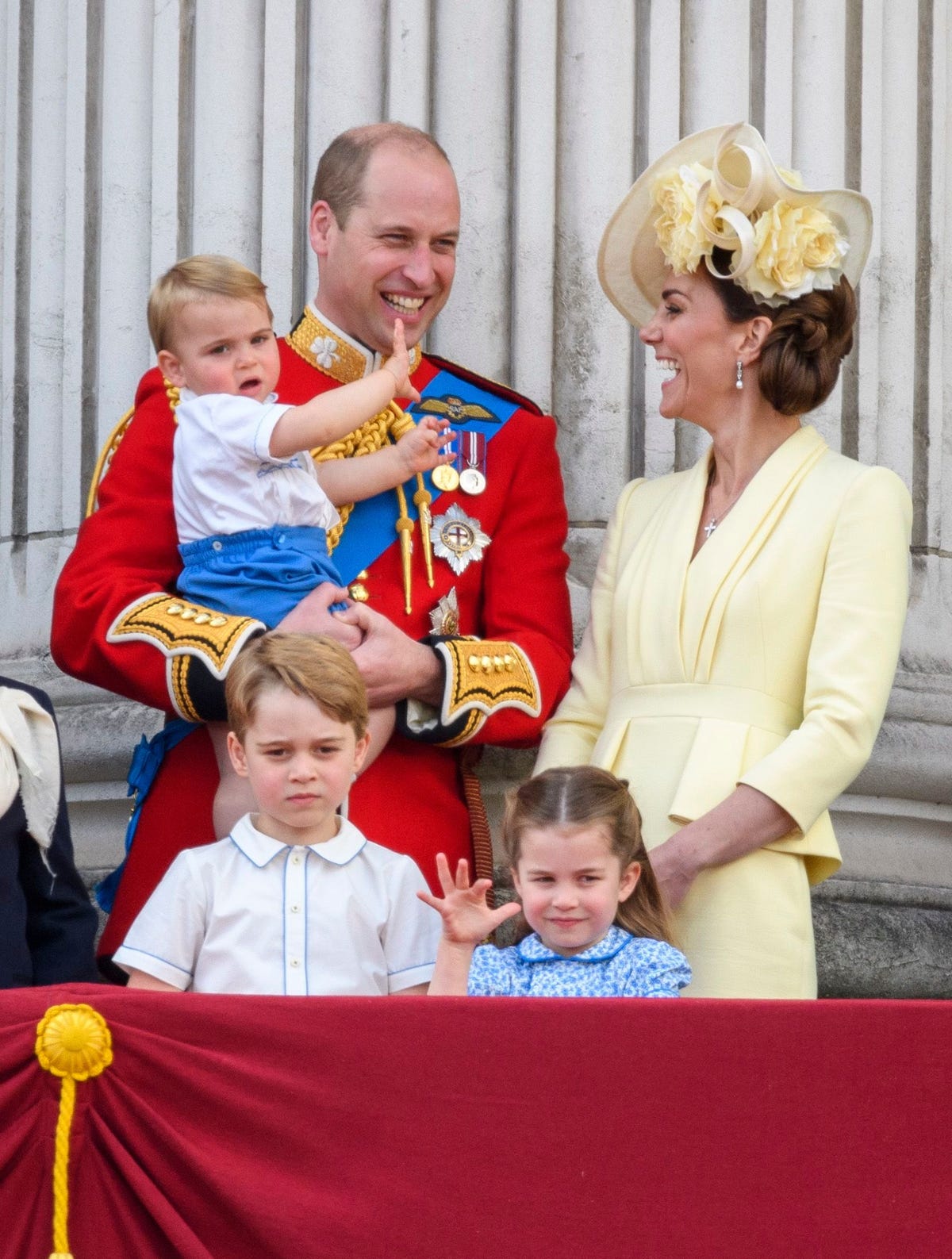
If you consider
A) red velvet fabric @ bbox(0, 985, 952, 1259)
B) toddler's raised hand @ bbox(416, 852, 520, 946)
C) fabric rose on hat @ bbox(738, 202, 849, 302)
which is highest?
fabric rose on hat @ bbox(738, 202, 849, 302)

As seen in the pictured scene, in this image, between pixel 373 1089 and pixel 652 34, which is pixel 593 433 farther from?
pixel 373 1089

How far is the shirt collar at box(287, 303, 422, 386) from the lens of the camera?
13.1 feet

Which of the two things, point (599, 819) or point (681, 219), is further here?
point (681, 219)

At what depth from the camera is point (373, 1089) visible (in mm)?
2490

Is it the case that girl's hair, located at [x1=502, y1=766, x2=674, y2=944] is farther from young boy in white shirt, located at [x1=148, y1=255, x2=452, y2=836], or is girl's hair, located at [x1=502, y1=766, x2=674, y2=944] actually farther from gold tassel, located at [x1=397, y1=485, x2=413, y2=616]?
gold tassel, located at [x1=397, y1=485, x2=413, y2=616]

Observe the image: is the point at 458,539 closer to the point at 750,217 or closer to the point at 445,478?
the point at 445,478

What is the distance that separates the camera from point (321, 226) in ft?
13.3


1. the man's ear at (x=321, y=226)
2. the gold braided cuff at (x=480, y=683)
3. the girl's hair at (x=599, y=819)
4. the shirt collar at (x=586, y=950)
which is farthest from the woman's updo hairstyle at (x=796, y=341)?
the shirt collar at (x=586, y=950)

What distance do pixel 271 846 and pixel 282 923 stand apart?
0.11 m

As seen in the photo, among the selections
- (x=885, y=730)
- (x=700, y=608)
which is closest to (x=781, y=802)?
(x=700, y=608)

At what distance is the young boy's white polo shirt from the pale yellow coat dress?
0.47m

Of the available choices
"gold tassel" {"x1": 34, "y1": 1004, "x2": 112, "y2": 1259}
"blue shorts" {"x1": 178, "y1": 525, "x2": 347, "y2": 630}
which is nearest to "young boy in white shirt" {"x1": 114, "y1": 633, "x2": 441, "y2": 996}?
"blue shorts" {"x1": 178, "y1": 525, "x2": 347, "y2": 630}

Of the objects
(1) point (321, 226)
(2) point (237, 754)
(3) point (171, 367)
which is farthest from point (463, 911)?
(1) point (321, 226)

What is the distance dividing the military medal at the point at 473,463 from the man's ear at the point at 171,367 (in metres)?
0.52
